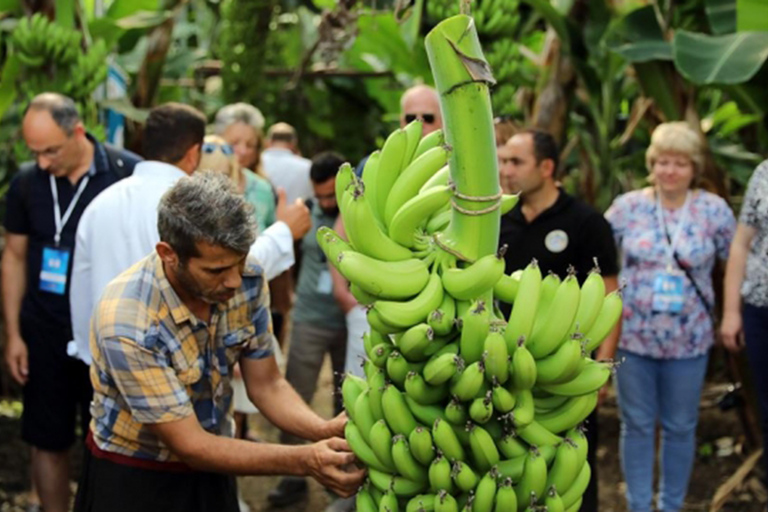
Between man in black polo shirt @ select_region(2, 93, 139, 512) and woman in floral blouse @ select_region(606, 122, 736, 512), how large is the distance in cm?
218

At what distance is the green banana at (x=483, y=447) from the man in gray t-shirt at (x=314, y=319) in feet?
9.63

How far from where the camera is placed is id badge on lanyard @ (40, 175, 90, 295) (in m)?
4.38

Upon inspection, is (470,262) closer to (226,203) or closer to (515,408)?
(515,408)

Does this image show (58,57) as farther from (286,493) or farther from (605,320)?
(605,320)

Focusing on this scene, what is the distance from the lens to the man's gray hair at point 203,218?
2.61 metres

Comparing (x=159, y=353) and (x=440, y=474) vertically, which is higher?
(x=159, y=353)

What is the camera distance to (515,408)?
2256mm

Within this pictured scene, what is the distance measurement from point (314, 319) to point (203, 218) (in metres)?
2.73

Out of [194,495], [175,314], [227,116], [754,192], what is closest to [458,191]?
[175,314]

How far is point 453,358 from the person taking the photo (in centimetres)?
221

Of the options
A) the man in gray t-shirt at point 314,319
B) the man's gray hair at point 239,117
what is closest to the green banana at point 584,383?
the man in gray t-shirt at point 314,319

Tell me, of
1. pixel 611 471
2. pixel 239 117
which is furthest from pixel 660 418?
pixel 239 117

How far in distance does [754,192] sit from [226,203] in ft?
7.61

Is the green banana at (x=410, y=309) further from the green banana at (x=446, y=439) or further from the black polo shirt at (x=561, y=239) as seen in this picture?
the black polo shirt at (x=561, y=239)
